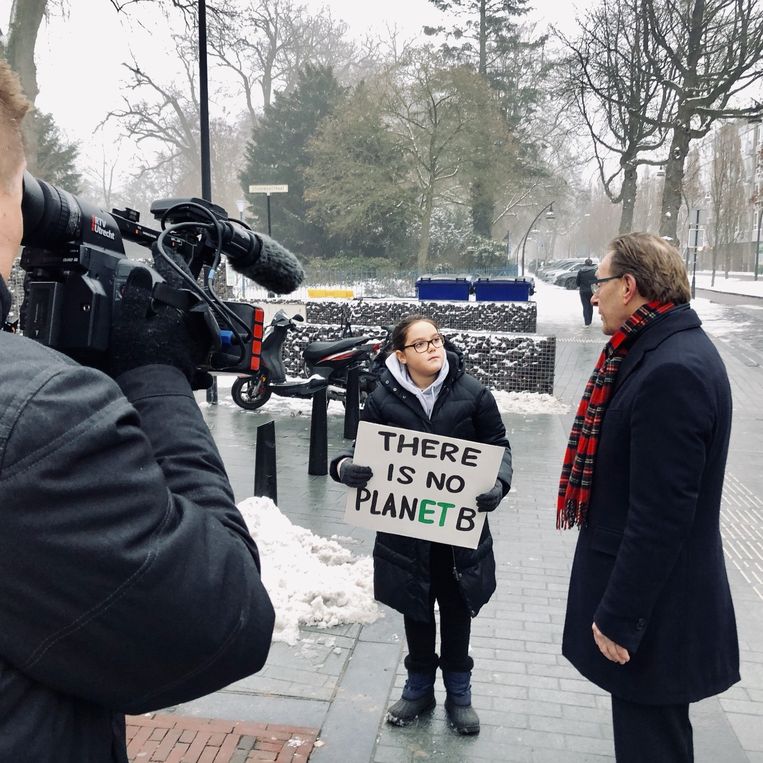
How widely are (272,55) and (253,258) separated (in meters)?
44.8

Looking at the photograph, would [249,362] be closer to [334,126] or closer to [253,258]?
[253,258]

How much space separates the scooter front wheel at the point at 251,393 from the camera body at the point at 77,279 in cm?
842

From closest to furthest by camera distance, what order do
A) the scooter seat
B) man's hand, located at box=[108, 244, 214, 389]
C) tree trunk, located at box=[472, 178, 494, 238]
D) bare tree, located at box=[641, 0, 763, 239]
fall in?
man's hand, located at box=[108, 244, 214, 389], the scooter seat, bare tree, located at box=[641, 0, 763, 239], tree trunk, located at box=[472, 178, 494, 238]

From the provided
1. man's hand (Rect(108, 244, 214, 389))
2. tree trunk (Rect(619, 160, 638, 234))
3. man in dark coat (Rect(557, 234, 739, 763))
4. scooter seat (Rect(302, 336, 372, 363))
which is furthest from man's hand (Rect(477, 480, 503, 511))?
tree trunk (Rect(619, 160, 638, 234))

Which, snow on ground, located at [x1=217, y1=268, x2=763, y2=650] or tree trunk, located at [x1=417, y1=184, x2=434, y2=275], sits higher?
tree trunk, located at [x1=417, y1=184, x2=434, y2=275]

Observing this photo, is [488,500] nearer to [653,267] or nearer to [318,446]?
[653,267]

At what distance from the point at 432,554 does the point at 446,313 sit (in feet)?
41.0

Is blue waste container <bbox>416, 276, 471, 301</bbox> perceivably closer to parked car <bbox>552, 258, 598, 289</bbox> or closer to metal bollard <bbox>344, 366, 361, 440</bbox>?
metal bollard <bbox>344, 366, 361, 440</bbox>

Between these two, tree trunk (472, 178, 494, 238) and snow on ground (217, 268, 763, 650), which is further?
tree trunk (472, 178, 494, 238)

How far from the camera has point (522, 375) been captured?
11031 millimetres

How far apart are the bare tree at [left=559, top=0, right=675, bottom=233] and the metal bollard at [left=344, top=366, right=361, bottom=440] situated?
19544 millimetres

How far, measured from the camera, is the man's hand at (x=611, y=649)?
2277 millimetres

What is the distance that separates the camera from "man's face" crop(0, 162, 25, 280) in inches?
44.4

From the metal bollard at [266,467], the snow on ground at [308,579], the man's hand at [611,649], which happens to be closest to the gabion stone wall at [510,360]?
the metal bollard at [266,467]
